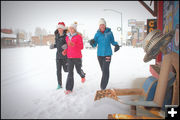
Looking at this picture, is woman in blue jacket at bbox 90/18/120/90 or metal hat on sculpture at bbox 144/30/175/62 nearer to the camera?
metal hat on sculpture at bbox 144/30/175/62

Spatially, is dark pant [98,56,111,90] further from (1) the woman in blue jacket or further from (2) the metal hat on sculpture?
(2) the metal hat on sculpture

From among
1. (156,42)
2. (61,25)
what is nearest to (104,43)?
(61,25)

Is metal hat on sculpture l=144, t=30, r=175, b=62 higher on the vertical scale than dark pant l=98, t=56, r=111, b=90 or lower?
higher

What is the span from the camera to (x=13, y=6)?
2.78 metres

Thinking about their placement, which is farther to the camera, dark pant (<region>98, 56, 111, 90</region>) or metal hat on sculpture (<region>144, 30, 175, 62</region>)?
dark pant (<region>98, 56, 111, 90</region>)

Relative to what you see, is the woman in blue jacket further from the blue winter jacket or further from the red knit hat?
the red knit hat

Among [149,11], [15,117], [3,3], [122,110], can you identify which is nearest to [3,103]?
[15,117]

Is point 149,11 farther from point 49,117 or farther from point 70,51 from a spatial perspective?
point 49,117

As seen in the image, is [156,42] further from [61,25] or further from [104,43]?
[61,25]

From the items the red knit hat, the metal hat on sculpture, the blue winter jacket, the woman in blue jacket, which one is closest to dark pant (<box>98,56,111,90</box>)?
the woman in blue jacket

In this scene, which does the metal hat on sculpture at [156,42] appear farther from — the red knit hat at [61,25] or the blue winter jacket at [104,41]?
the red knit hat at [61,25]

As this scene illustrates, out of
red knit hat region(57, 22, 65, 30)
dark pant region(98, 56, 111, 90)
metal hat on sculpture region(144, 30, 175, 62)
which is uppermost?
red knit hat region(57, 22, 65, 30)

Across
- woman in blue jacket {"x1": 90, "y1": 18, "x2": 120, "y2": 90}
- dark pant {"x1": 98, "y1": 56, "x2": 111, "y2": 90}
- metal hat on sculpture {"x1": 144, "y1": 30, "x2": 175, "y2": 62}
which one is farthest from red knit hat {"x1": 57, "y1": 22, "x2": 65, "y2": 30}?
metal hat on sculpture {"x1": 144, "y1": 30, "x2": 175, "y2": 62}

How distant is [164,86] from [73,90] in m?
2.25
